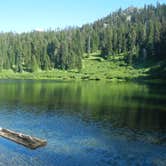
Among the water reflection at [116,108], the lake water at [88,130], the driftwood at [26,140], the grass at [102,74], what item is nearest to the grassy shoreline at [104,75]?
the grass at [102,74]

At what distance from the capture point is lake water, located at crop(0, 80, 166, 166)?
36625 millimetres

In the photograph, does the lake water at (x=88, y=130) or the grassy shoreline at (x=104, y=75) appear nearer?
the lake water at (x=88, y=130)

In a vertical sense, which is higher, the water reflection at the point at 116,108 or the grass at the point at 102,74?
the grass at the point at 102,74

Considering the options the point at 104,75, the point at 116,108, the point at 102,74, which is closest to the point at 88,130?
the point at 116,108

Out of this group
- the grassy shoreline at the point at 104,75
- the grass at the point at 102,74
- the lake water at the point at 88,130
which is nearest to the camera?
the lake water at the point at 88,130

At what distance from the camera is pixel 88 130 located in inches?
2014

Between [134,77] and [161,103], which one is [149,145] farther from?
[134,77]

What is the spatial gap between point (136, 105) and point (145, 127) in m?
25.1

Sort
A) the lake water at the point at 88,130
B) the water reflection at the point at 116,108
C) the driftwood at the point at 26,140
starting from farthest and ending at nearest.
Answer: the water reflection at the point at 116,108, the driftwood at the point at 26,140, the lake water at the point at 88,130

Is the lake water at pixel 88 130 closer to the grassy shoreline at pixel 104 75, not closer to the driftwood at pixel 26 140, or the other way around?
the driftwood at pixel 26 140

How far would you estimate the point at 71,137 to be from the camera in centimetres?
4644

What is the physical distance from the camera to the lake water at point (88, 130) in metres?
36.6

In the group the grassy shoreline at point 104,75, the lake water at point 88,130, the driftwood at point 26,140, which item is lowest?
the lake water at point 88,130

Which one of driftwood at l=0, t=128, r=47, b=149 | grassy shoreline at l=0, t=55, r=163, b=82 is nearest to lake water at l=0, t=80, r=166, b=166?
driftwood at l=0, t=128, r=47, b=149
